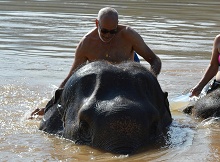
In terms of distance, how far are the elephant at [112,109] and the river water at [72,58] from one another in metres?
0.11

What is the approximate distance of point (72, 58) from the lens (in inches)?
493

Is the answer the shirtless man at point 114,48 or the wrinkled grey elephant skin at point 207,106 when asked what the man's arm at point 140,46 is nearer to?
the shirtless man at point 114,48

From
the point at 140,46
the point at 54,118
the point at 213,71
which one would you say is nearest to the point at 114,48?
the point at 140,46

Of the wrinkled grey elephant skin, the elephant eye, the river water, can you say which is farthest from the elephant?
the wrinkled grey elephant skin

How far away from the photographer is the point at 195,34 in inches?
634

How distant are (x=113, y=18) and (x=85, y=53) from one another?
A: 2.22 feet

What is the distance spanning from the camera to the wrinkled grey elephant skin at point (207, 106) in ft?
25.1

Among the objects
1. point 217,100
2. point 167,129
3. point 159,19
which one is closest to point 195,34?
point 159,19

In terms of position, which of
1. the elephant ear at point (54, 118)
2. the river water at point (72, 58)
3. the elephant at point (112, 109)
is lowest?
the river water at point (72, 58)

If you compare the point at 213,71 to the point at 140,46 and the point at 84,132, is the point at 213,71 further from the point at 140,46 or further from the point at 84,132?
the point at 84,132

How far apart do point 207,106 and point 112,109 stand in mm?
2387

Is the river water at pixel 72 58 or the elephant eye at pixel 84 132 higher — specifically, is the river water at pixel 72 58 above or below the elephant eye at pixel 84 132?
below

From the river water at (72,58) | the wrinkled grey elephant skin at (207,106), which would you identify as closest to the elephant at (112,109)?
the river water at (72,58)

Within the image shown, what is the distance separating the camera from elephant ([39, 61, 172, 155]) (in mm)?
5578
